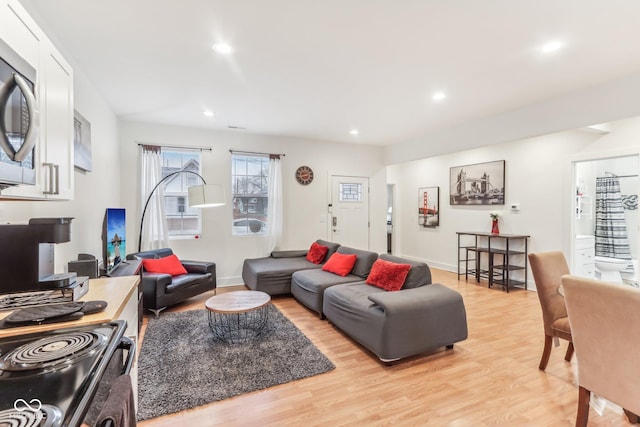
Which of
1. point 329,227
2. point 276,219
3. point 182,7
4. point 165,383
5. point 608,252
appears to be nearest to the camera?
point 182,7

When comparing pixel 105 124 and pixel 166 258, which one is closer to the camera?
pixel 105 124

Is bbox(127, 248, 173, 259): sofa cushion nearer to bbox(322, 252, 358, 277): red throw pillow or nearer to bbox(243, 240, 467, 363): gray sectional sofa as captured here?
bbox(243, 240, 467, 363): gray sectional sofa

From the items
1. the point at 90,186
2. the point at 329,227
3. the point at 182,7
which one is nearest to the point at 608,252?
the point at 329,227

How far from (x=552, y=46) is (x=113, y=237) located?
4.39 meters

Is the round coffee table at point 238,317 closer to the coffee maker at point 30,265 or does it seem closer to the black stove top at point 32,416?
the coffee maker at point 30,265

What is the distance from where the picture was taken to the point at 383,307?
256 centimetres

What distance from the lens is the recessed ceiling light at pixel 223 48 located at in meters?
2.43

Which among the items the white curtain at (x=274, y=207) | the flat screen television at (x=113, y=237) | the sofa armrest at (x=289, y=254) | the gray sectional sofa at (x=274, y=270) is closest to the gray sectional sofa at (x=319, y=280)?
the gray sectional sofa at (x=274, y=270)

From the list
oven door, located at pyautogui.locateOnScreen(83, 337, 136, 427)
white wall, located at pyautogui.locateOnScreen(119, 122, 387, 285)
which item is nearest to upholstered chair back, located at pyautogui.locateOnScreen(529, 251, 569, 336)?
oven door, located at pyautogui.locateOnScreen(83, 337, 136, 427)

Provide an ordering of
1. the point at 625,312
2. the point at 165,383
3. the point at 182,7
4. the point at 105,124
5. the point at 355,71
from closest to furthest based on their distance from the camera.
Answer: the point at 625,312
the point at 182,7
the point at 165,383
the point at 355,71
the point at 105,124

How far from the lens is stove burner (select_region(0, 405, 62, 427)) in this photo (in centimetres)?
62

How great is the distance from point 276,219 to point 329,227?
1.15m

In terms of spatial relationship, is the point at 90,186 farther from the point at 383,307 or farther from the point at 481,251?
the point at 481,251

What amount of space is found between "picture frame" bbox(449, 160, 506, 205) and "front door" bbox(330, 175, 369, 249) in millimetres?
1805
